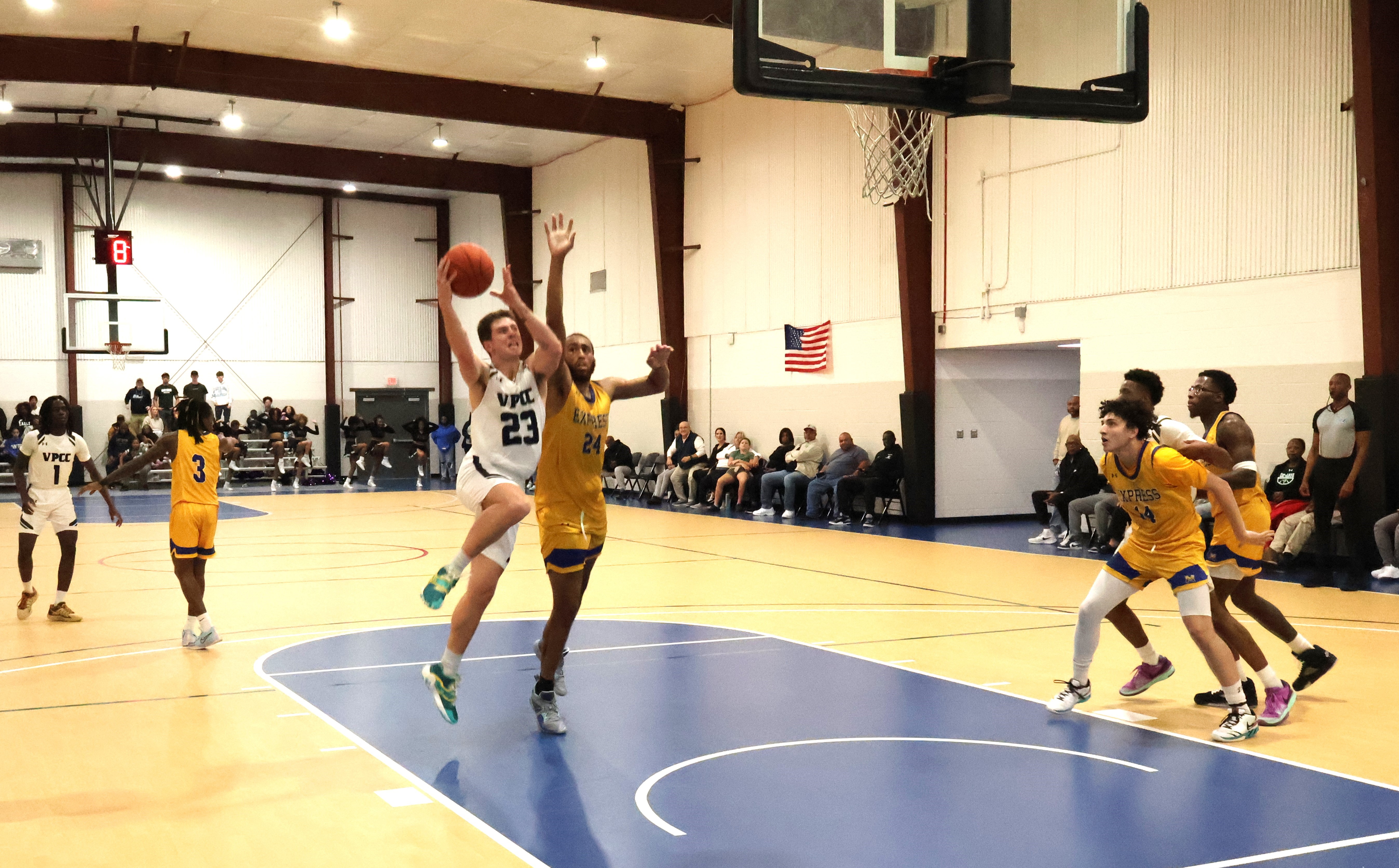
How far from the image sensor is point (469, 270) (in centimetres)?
513

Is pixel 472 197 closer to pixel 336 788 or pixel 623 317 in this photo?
pixel 623 317

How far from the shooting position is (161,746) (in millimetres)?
5125

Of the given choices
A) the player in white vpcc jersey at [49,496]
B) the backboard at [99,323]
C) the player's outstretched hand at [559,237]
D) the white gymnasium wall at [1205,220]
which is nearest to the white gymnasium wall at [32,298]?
the backboard at [99,323]

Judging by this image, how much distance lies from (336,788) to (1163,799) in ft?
9.88

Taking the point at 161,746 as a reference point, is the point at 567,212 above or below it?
above

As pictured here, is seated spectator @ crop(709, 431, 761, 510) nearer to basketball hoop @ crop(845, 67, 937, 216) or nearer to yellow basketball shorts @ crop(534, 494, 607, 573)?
basketball hoop @ crop(845, 67, 937, 216)

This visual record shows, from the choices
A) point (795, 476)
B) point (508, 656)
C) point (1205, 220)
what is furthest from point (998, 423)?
point (508, 656)

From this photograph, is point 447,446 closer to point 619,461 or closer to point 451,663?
point 619,461

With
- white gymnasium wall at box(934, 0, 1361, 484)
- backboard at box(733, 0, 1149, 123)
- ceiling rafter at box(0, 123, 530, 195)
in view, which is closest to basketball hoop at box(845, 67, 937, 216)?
white gymnasium wall at box(934, 0, 1361, 484)

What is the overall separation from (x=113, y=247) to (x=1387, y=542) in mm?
20515

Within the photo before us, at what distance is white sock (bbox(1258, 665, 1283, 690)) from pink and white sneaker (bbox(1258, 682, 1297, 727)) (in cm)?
1

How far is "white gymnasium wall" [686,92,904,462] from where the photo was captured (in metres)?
17.2

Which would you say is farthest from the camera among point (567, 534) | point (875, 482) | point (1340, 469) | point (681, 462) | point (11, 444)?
point (11, 444)

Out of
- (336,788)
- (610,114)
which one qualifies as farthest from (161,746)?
(610,114)
